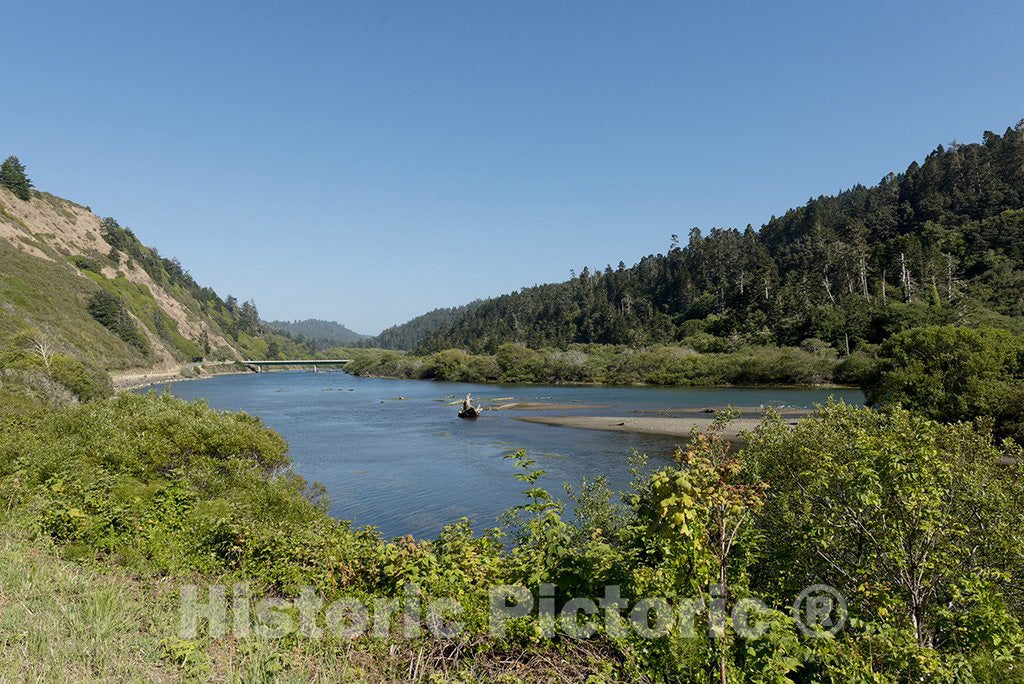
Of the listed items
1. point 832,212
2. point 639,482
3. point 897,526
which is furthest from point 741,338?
point 897,526

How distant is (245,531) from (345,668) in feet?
20.5

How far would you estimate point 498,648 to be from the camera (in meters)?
6.81

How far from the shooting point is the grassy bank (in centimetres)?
9894

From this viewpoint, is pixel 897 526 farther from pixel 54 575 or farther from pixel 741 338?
pixel 741 338

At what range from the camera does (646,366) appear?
408 ft

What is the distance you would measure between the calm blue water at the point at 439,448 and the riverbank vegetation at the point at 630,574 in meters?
13.6

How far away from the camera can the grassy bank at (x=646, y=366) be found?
98938 mm

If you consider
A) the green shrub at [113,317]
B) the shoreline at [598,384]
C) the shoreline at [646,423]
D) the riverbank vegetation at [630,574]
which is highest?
the green shrub at [113,317]

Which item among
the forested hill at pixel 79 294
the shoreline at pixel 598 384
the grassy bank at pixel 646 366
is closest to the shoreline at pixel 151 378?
the forested hill at pixel 79 294

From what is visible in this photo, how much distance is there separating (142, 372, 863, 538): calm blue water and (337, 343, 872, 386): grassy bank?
31.3 ft

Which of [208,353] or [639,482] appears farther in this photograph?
[208,353]

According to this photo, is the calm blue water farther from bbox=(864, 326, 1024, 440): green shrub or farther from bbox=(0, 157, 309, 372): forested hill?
bbox=(0, 157, 309, 372): forested hill

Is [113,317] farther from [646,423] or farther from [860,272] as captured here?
[860,272]

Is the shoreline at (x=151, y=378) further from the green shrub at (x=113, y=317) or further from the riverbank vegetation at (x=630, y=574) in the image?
the riverbank vegetation at (x=630, y=574)
